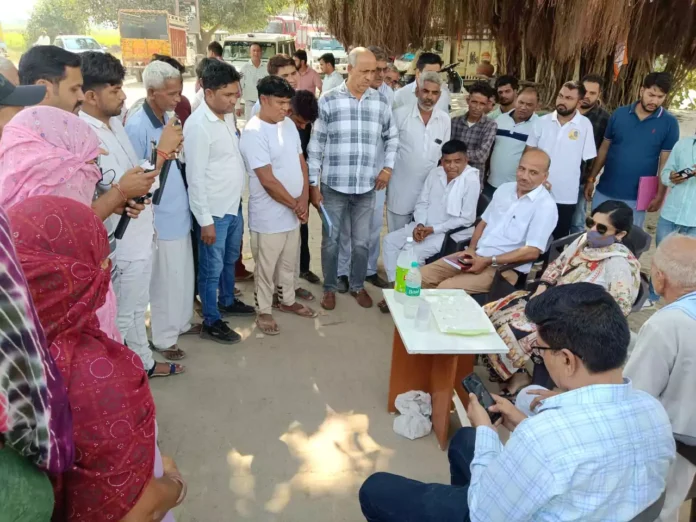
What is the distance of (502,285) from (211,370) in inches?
80.7

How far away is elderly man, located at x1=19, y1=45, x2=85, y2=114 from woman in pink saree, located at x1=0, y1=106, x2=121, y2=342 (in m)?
0.43

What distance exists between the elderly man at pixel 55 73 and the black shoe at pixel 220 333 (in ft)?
6.01

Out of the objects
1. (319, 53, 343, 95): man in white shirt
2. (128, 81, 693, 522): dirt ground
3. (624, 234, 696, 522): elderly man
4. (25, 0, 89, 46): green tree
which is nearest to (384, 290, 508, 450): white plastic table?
(128, 81, 693, 522): dirt ground

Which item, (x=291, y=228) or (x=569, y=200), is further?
(x=569, y=200)

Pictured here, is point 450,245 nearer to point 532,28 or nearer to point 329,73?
point 532,28

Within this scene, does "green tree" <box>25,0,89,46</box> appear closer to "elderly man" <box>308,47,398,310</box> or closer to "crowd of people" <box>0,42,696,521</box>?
"crowd of people" <box>0,42,696,521</box>

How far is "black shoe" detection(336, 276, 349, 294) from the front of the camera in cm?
455

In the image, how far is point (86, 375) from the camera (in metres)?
1.05

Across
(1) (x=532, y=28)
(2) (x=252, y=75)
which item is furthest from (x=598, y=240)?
(2) (x=252, y=75)

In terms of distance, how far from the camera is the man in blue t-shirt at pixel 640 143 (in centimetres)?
430

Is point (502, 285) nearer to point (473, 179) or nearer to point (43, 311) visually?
point (473, 179)

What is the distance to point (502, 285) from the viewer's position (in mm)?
3553

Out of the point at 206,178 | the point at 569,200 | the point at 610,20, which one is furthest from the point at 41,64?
the point at 610,20

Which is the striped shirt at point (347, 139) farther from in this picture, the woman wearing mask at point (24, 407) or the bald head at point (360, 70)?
the woman wearing mask at point (24, 407)
